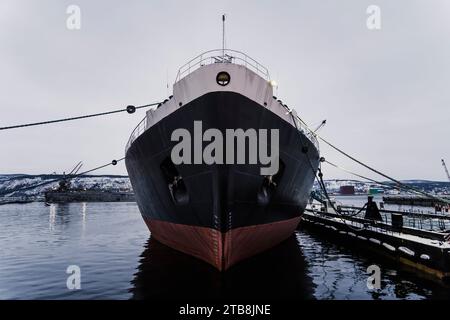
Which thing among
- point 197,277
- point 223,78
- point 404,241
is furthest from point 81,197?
point 404,241

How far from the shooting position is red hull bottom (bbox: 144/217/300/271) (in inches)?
329

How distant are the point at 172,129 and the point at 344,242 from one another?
1318cm

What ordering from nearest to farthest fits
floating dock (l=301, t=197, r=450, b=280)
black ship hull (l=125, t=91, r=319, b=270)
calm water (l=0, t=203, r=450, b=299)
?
1. calm water (l=0, t=203, r=450, b=299)
2. black ship hull (l=125, t=91, r=319, b=270)
3. floating dock (l=301, t=197, r=450, b=280)

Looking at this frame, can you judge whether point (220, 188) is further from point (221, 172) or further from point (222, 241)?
point (222, 241)

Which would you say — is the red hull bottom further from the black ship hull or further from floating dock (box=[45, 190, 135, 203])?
floating dock (box=[45, 190, 135, 203])

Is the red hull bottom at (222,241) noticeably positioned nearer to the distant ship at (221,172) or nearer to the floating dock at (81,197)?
the distant ship at (221,172)

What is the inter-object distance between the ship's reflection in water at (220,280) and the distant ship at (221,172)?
0.56 metres

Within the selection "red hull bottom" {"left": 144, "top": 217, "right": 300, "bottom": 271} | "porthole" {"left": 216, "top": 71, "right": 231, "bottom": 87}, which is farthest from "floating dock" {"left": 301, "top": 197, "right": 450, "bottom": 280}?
"porthole" {"left": 216, "top": 71, "right": 231, "bottom": 87}

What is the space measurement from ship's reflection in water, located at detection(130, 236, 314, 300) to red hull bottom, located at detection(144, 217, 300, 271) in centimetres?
50

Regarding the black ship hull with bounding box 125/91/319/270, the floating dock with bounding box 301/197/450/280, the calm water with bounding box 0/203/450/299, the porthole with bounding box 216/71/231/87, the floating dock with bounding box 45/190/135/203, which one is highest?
the porthole with bounding box 216/71/231/87

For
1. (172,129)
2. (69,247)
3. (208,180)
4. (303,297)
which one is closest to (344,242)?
(303,297)

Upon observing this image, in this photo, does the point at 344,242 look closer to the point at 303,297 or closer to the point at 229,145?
the point at 303,297

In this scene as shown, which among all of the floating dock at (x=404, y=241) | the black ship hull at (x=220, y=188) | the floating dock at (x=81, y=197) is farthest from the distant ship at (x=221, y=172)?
the floating dock at (x=81, y=197)
